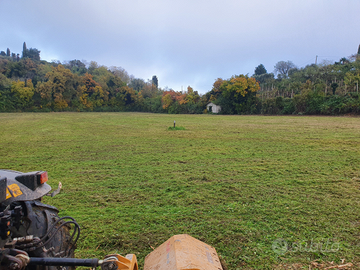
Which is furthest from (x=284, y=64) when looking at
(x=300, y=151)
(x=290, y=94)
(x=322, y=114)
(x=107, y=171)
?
(x=107, y=171)

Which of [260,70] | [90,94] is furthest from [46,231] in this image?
[260,70]

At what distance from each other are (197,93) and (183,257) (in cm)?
5020

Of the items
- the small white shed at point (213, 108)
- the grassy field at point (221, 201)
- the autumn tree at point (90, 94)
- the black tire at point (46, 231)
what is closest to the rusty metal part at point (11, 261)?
the black tire at point (46, 231)

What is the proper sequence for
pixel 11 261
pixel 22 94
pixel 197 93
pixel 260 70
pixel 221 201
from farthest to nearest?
pixel 260 70 < pixel 197 93 < pixel 22 94 < pixel 221 201 < pixel 11 261

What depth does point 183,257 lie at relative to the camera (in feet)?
6.68

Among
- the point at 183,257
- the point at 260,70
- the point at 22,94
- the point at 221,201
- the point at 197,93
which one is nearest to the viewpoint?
the point at 183,257

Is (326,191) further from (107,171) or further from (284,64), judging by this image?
(284,64)

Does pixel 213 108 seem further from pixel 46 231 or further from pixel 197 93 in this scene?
pixel 46 231

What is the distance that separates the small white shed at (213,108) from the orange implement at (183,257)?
4307cm

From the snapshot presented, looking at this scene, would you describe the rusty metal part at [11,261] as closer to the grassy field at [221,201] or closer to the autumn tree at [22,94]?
the grassy field at [221,201]

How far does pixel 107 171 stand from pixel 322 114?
32376mm

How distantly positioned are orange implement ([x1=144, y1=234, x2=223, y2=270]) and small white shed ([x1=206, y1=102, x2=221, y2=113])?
43.1 metres

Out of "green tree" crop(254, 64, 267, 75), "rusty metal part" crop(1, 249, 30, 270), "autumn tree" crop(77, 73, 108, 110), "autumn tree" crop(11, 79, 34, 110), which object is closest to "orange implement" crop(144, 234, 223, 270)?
"rusty metal part" crop(1, 249, 30, 270)

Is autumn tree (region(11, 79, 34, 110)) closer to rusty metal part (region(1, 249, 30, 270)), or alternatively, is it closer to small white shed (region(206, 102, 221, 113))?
small white shed (region(206, 102, 221, 113))
